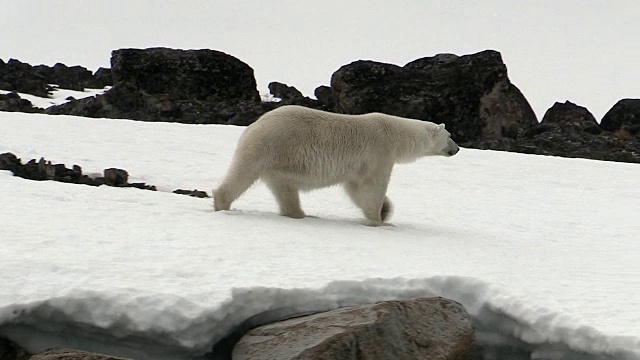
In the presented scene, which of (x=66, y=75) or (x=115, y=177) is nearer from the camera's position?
(x=115, y=177)

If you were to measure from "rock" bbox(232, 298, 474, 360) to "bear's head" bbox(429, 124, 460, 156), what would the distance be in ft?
15.0

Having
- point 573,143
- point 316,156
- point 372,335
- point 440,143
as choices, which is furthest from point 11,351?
point 573,143

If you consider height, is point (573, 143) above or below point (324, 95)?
below

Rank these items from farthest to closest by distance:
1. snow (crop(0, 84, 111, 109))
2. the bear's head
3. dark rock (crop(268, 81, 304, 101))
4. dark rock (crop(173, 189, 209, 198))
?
dark rock (crop(268, 81, 304, 101)), snow (crop(0, 84, 111, 109)), dark rock (crop(173, 189, 209, 198)), the bear's head

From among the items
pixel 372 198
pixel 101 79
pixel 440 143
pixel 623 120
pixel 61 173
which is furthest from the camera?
pixel 101 79

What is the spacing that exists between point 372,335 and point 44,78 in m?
36.0

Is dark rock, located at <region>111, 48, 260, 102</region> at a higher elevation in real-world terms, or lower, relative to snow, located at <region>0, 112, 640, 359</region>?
higher

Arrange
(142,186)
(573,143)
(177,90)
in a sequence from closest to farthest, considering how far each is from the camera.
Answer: (142,186)
(573,143)
(177,90)

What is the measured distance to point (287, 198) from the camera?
841 centimetres

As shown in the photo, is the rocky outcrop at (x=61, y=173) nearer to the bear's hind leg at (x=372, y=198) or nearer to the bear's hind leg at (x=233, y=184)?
the bear's hind leg at (x=233, y=184)

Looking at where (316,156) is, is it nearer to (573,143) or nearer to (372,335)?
(372,335)

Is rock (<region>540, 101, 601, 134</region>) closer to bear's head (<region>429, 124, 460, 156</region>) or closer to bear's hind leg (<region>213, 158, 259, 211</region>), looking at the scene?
bear's head (<region>429, 124, 460, 156</region>)

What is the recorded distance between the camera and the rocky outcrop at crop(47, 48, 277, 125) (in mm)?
24031

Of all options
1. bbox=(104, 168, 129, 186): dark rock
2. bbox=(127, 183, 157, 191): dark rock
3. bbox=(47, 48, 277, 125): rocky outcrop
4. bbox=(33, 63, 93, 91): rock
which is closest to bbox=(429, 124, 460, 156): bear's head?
bbox=(127, 183, 157, 191): dark rock
